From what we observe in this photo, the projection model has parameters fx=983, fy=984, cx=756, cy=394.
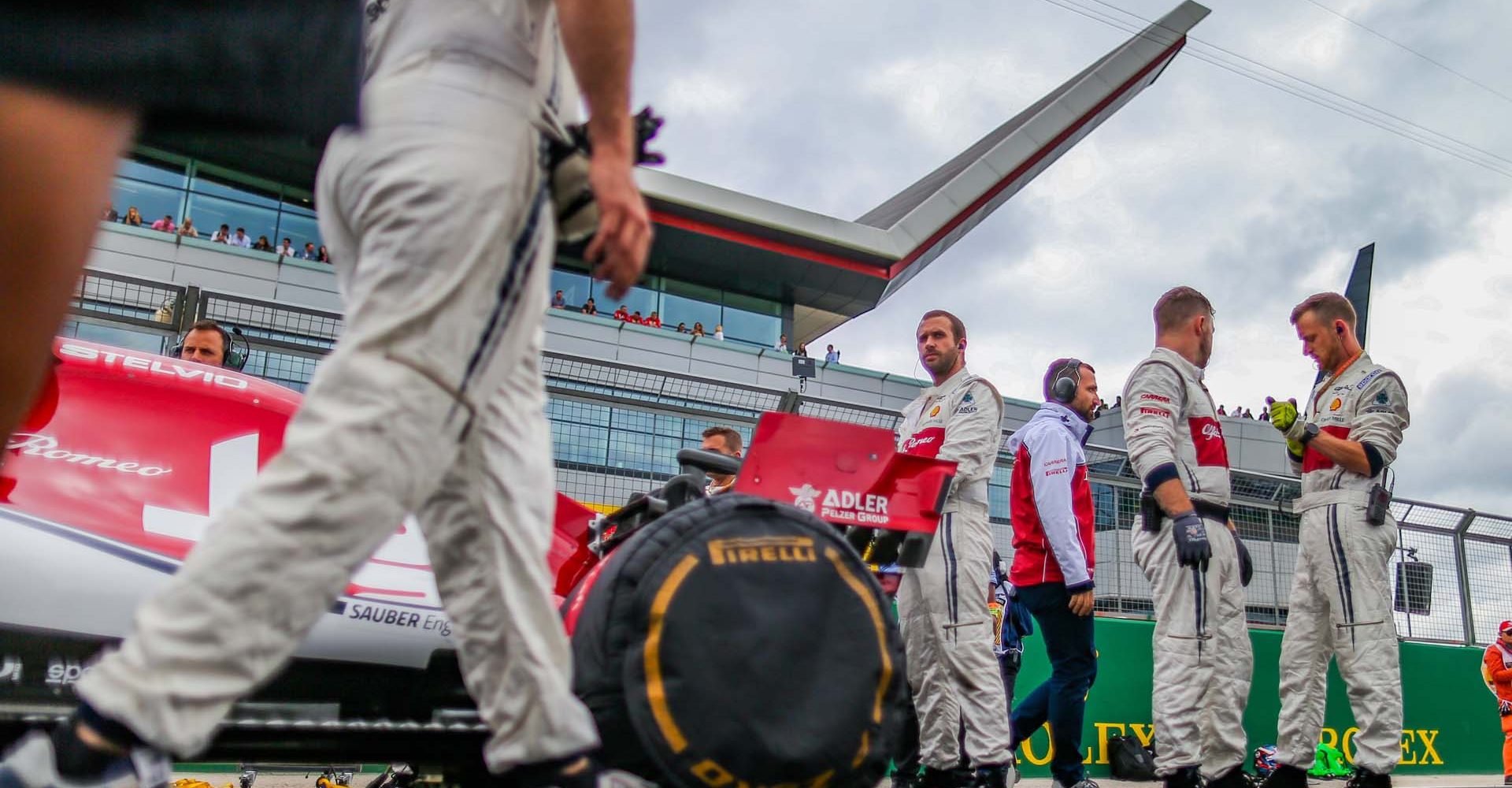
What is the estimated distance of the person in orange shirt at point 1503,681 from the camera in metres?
7.89

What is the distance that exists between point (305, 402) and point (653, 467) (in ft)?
15.5

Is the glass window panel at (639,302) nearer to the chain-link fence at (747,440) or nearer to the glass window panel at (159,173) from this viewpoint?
the glass window panel at (159,173)

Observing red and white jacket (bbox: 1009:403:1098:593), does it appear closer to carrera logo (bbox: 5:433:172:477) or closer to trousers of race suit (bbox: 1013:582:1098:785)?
trousers of race suit (bbox: 1013:582:1098:785)

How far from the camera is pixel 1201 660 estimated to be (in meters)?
3.73

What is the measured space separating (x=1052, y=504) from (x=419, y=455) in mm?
3846

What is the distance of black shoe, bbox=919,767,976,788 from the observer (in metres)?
4.16

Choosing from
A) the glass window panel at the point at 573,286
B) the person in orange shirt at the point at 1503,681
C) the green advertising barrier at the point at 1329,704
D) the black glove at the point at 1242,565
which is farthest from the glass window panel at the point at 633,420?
the glass window panel at the point at 573,286

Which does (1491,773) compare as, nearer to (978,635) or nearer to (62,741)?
(978,635)

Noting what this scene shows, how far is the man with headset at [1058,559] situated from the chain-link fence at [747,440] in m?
0.72

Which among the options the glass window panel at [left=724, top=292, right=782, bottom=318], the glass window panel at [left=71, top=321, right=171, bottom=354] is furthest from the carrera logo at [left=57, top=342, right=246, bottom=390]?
the glass window panel at [left=724, top=292, right=782, bottom=318]

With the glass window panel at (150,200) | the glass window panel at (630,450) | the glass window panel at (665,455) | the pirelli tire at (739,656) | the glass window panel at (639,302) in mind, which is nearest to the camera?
the pirelli tire at (739,656)

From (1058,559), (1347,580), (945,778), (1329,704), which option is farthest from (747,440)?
(1329,704)

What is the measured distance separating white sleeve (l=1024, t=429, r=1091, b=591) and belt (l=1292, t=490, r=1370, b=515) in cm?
104

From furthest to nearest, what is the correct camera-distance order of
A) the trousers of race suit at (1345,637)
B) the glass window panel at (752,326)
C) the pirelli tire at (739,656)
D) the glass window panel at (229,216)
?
the glass window panel at (752,326)
the glass window panel at (229,216)
the trousers of race suit at (1345,637)
the pirelli tire at (739,656)
